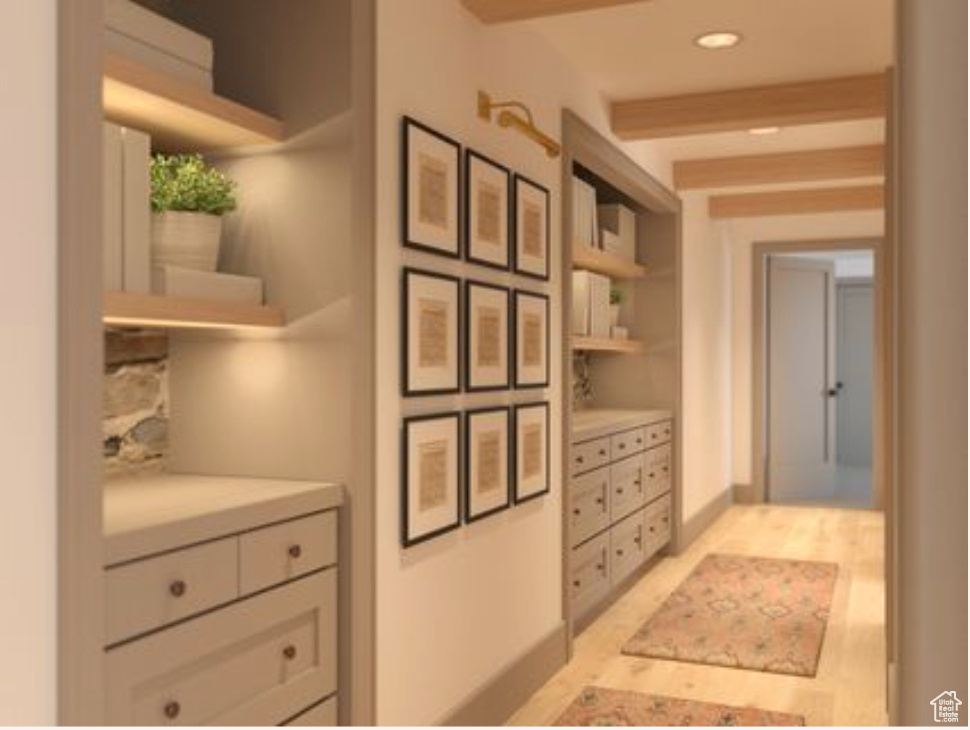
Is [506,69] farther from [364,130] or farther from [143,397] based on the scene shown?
[143,397]

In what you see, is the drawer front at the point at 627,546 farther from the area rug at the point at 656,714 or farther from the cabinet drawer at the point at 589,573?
the area rug at the point at 656,714

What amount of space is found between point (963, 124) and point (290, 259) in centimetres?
210

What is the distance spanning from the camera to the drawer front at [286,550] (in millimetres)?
1878

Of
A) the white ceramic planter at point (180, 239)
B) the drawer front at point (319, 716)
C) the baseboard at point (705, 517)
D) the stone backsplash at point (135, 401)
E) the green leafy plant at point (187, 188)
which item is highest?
the green leafy plant at point (187, 188)

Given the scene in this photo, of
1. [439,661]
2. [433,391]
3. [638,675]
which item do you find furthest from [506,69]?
[638,675]

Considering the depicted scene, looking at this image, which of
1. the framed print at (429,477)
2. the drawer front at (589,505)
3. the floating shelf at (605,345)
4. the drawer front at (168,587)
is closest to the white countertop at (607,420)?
the drawer front at (589,505)

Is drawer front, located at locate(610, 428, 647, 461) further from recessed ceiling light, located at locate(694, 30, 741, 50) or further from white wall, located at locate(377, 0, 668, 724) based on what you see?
recessed ceiling light, located at locate(694, 30, 741, 50)

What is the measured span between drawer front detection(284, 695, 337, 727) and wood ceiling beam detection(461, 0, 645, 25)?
2.08m

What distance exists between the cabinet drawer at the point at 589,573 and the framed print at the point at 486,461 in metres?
0.91

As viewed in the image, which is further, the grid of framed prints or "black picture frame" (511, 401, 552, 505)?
"black picture frame" (511, 401, 552, 505)

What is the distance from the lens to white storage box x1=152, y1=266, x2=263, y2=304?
1936 millimetres

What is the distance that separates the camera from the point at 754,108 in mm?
4230

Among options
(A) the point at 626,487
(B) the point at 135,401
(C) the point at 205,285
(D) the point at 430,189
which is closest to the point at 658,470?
(A) the point at 626,487

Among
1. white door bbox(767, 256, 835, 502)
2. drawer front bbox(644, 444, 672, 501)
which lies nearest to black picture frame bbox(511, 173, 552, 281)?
drawer front bbox(644, 444, 672, 501)
